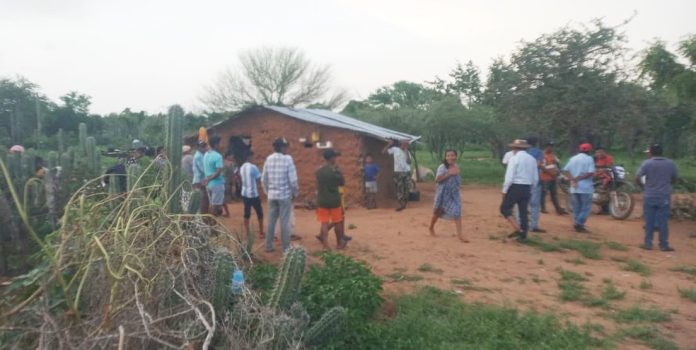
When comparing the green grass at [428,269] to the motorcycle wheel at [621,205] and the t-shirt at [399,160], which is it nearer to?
the t-shirt at [399,160]

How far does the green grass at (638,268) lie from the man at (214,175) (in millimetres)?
6087

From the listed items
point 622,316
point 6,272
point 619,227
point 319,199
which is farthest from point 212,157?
point 619,227

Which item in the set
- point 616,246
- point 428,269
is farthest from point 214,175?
point 616,246

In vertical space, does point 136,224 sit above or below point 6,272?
above

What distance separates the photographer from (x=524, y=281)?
6.18 metres

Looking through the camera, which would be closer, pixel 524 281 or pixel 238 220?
pixel 524 281

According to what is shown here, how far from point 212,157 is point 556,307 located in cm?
554

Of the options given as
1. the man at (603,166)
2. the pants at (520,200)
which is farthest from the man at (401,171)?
the pants at (520,200)

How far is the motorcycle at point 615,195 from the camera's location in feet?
34.8

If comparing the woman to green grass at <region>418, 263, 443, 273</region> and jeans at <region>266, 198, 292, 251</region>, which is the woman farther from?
A: jeans at <region>266, 198, 292, 251</region>

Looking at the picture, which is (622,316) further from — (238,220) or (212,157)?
(238,220)

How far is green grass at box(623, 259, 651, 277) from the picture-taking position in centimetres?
659

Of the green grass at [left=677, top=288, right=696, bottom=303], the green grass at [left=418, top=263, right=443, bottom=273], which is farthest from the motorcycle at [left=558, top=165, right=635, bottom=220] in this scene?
the green grass at [left=418, top=263, right=443, bottom=273]

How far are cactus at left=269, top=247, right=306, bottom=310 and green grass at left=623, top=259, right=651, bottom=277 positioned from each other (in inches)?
185
